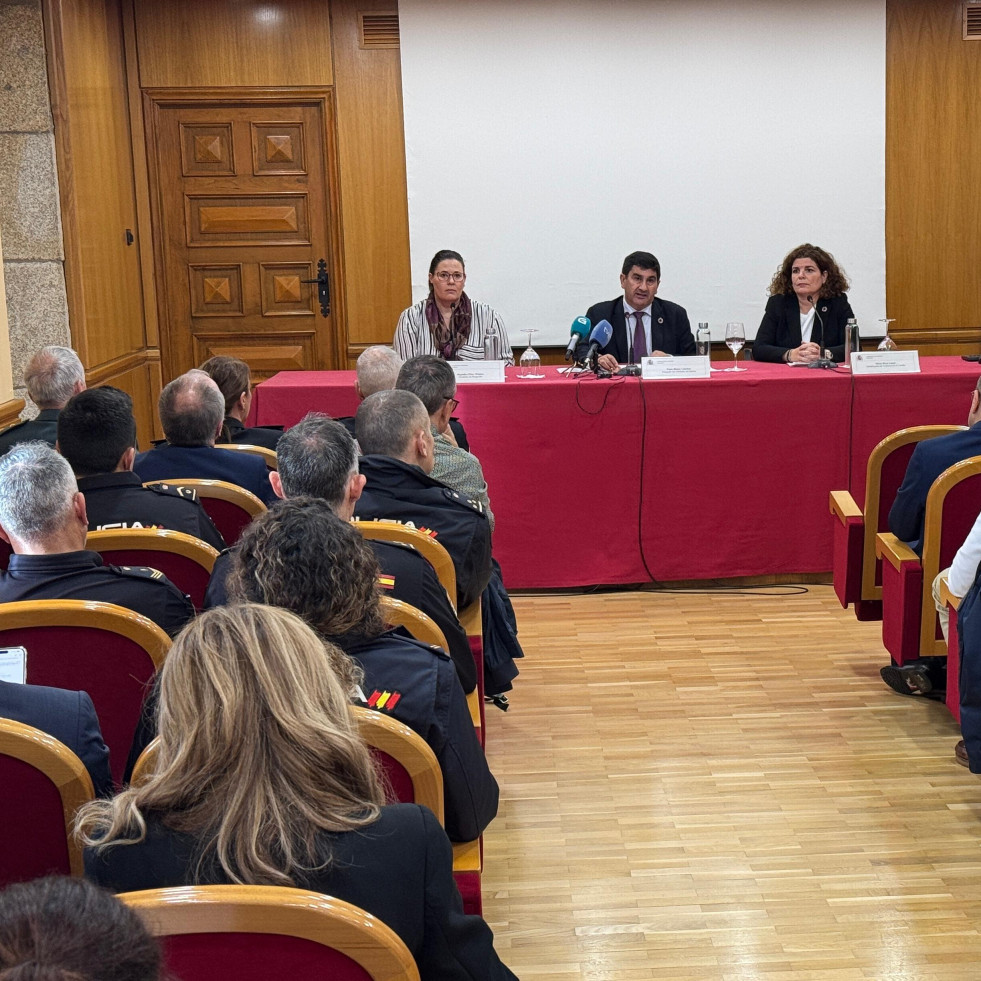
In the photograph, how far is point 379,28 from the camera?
7.24 meters

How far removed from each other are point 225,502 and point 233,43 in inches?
192

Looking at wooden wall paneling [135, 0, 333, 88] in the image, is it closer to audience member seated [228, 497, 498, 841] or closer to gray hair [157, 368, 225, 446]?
gray hair [157, 368, 225, 446]

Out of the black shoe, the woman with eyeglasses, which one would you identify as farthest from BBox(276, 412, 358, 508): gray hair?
the woman with eyeglasses

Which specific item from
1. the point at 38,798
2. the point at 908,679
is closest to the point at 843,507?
the point at 908,679

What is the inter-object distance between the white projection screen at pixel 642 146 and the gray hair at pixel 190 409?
4094 millimetres

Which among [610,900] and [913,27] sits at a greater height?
[913,27]

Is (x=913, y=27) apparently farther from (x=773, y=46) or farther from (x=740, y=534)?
(x=740, y=534)

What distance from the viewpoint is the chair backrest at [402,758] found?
5.03ft

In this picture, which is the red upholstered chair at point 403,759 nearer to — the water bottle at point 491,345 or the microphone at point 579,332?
the microphone at point 579,332

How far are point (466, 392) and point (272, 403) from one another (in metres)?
0.81

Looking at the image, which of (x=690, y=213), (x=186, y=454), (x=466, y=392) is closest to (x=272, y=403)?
(x=466, y=392)

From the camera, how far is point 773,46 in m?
7.29

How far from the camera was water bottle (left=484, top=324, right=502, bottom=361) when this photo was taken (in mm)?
5449

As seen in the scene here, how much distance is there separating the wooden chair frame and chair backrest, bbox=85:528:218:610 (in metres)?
2.11
